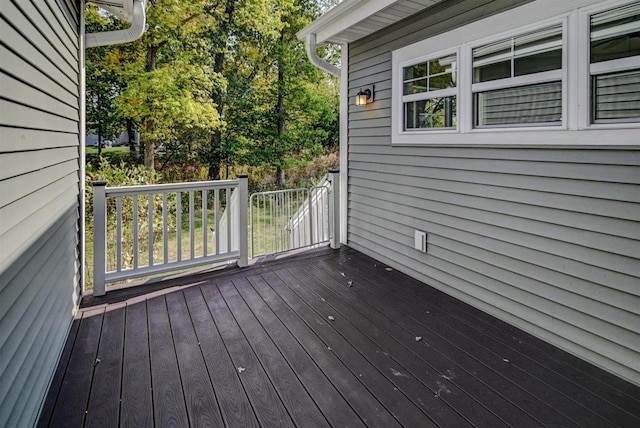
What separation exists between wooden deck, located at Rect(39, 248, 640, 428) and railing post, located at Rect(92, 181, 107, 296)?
→ 0.53 ft

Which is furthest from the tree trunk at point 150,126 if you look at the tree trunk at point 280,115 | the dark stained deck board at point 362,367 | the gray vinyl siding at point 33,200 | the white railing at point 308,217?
the dark stained deck board at point 362,367

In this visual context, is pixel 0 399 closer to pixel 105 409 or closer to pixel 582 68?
pixel 105 409

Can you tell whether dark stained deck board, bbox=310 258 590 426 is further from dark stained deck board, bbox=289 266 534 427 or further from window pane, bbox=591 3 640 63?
window pane, bbox=591 3 640 63

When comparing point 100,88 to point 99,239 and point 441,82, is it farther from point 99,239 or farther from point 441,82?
point 441,82

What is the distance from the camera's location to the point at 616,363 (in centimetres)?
236

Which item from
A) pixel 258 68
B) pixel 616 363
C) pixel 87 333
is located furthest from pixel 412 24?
pixel 258 68

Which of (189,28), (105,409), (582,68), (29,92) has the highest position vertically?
(189,28)

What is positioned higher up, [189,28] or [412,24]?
[189,28]

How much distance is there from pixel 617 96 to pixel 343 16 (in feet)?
9.19

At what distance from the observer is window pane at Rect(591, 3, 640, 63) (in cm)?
223

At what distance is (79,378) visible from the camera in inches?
90.7

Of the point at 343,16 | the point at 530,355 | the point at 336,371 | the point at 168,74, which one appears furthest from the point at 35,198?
the point at 168,74

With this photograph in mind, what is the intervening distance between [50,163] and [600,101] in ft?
11.1

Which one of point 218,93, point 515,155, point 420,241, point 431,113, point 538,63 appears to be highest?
point 218,93
